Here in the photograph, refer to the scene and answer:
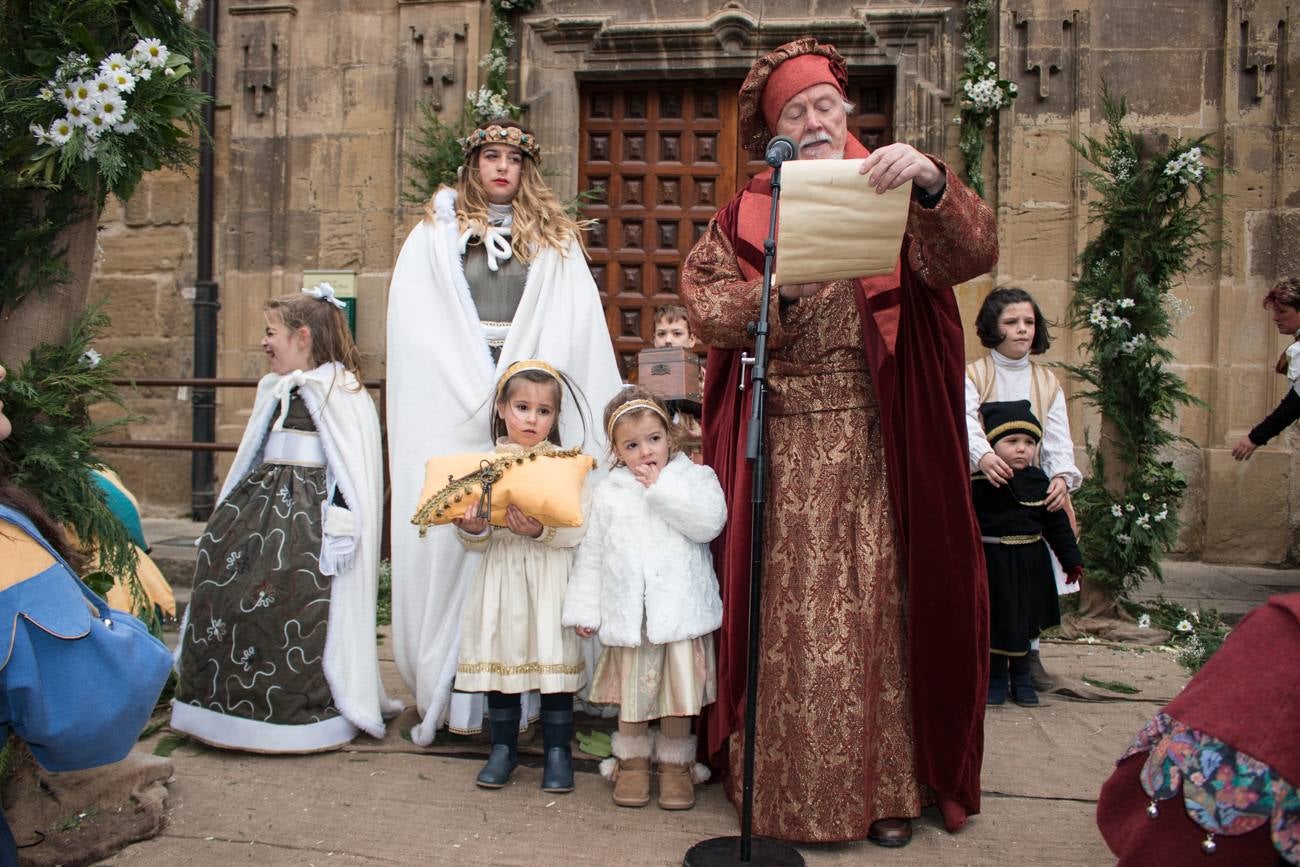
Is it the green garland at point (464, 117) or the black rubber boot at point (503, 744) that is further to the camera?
the green garland at point (464, 117)

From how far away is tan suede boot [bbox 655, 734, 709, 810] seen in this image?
318 cm

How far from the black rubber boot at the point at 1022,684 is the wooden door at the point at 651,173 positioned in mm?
4013

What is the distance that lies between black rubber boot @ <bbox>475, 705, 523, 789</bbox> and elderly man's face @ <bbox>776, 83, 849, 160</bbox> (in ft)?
6.37

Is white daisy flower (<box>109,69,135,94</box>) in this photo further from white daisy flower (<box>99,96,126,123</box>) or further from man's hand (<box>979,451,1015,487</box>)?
man's hand (<box>979,451,1015,487</box>)

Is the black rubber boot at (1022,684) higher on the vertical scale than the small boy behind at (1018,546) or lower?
lower

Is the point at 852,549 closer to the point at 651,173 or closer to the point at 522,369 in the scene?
the point at 522,369

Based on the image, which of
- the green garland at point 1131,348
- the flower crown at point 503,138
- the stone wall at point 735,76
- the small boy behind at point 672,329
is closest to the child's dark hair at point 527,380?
the flower crown at point 503,138

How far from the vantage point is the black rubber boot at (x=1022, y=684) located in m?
4.35

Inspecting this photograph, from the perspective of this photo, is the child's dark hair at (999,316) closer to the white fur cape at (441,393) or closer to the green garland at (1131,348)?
the green garland at (1131,348)

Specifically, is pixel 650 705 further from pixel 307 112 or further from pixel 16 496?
pixel 307 112

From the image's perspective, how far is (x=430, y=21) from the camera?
7719 mm

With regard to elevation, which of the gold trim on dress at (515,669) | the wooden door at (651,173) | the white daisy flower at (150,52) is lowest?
the gold trim on dress at (515,669)

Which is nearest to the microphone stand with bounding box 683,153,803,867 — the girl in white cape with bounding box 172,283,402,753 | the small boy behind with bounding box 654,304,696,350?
the girl in white cape with bounding box 172,283,402,753

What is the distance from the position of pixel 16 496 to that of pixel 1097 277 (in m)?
5.05
